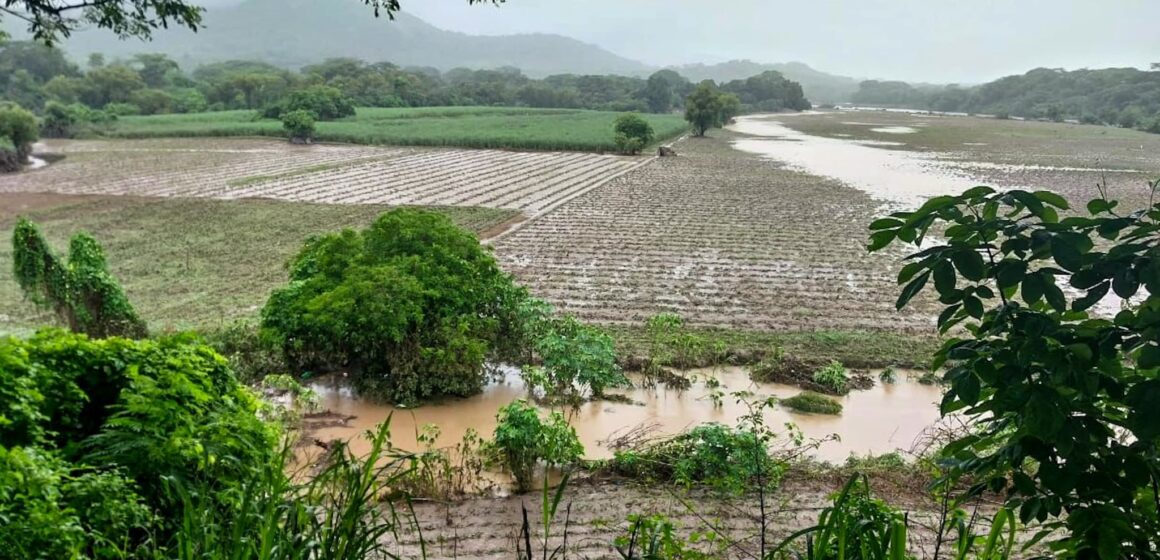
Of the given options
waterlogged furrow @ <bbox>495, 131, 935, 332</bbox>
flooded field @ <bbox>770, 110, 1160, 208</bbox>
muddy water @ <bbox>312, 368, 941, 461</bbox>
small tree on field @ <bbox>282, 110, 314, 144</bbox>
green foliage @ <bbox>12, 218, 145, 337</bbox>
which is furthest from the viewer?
small tree on field @ <bbox>282, 110, 314, 144</bbox>

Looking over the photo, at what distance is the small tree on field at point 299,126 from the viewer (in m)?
45.0

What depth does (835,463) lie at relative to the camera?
24.5 feet

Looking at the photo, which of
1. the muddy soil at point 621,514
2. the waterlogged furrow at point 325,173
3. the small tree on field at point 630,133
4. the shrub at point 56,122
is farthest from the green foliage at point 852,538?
the shrub at point 56,122

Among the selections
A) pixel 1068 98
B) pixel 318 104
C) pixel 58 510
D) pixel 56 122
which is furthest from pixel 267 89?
pixel 1068 98

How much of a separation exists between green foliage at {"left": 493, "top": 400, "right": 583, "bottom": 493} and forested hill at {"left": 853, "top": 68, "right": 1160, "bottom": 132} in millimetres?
74646

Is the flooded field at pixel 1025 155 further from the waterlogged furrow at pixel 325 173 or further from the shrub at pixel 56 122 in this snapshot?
the shrub at pixel 56 122

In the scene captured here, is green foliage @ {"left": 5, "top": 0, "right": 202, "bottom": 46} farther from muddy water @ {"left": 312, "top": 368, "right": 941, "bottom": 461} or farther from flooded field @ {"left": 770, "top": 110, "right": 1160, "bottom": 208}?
flooded field @ {"left": 770, "top": 110, "right": 1160, "bottom": 208}

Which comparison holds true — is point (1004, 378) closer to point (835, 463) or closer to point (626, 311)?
point (835, 463)

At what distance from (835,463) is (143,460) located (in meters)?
6.14

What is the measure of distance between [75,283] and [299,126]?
38734 mm

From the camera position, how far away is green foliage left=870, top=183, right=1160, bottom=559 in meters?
2.00

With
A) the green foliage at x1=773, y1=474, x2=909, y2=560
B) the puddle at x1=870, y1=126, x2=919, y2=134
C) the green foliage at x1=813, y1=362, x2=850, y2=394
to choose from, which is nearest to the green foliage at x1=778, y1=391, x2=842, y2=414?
the green foliage at x1=813, y1=362, x2=850, y2=394

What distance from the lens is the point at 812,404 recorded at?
8805 millimetres

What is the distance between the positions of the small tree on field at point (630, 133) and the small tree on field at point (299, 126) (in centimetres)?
1917
